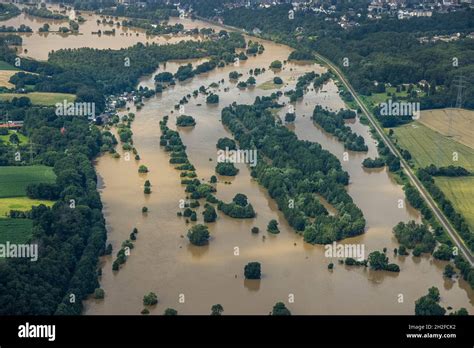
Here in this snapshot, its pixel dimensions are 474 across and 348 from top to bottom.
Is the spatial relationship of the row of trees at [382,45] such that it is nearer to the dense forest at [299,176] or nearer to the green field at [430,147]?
the green field at [430,147]

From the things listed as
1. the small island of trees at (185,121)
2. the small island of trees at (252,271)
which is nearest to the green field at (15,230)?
the small island of trees at (252,271)

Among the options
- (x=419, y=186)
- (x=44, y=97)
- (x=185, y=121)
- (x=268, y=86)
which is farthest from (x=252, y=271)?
(x=268, y=86)

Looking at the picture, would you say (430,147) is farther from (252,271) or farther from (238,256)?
(252,271)

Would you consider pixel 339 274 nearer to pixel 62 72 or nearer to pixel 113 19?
pixel 62 72

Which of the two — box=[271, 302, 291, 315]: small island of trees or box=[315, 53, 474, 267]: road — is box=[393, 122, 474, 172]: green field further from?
box=[271, 302, 291, 315]: small island of trees

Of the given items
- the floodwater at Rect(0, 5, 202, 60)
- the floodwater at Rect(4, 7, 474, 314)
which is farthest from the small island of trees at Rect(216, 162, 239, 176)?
the floodwater at Rect(0, 5, 202, 60)
